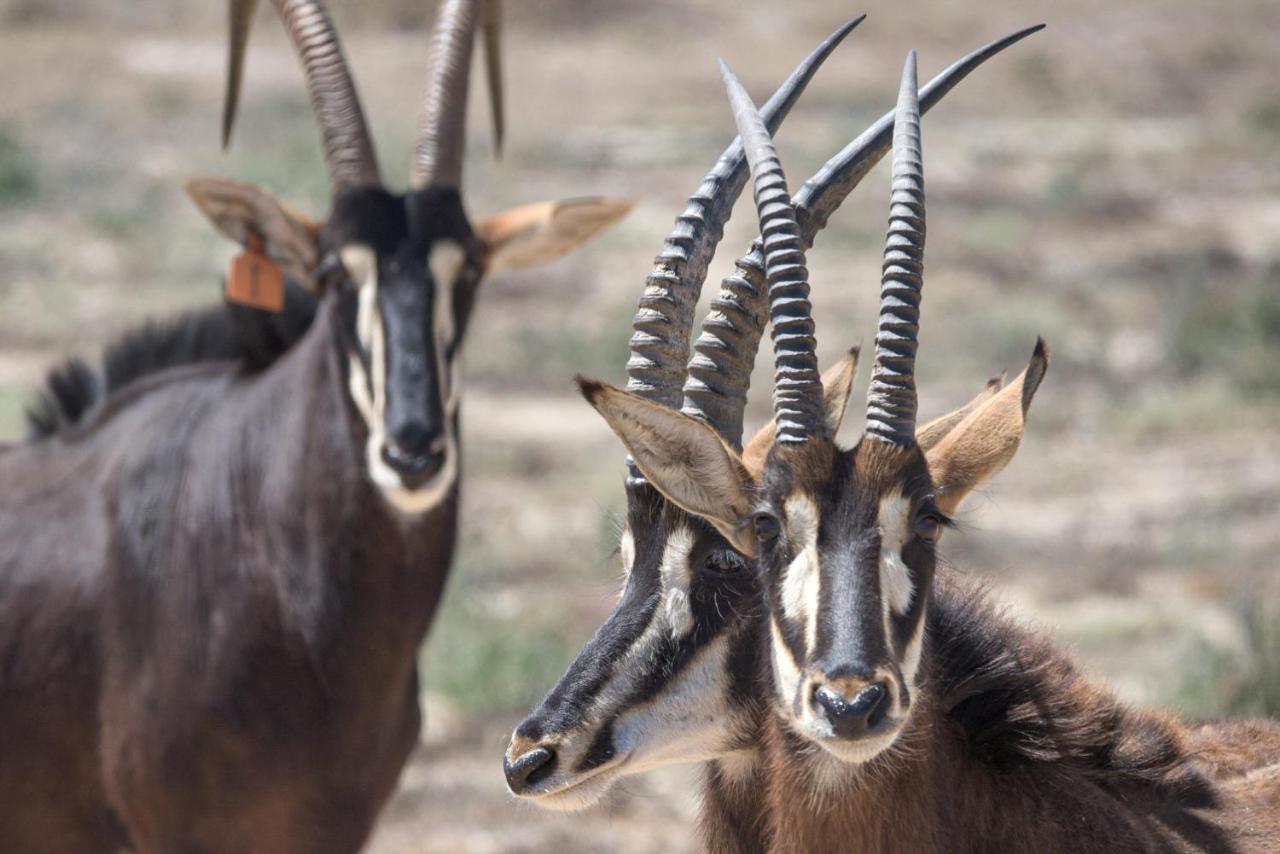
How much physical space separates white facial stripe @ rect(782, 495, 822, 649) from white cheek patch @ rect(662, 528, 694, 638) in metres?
0.41

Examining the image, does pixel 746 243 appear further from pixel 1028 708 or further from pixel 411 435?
pixel 1028 708

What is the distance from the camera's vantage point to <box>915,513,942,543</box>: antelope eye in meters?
3.53

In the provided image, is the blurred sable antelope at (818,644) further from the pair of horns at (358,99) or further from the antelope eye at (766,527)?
the pair of horns at (358,99)

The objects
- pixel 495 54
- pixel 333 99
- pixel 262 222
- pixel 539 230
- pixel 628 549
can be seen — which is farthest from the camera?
pixel 495 54

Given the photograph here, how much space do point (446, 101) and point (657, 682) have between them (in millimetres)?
3413

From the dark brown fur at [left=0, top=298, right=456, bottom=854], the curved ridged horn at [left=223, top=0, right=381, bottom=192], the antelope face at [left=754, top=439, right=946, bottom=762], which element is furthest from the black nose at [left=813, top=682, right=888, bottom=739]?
the curved ridged horn at [left=223, top=0, right=381, bottom=192]

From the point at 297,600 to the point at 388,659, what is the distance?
1.27ft

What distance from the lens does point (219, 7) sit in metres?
37.1

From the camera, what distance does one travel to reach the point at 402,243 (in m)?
6.07

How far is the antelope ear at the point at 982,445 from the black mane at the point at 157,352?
11.8ft

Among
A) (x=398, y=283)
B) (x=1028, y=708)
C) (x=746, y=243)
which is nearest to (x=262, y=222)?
(x=398, y=283)

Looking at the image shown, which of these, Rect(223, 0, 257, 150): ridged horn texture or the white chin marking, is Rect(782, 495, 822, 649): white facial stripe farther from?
Rect(223, 0, 257, 150): ridged horn texture

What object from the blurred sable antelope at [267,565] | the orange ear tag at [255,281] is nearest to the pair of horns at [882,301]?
the blurred sable antelope at [267,565]

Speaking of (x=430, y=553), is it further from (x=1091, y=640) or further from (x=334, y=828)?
(x=1091, y=640)
